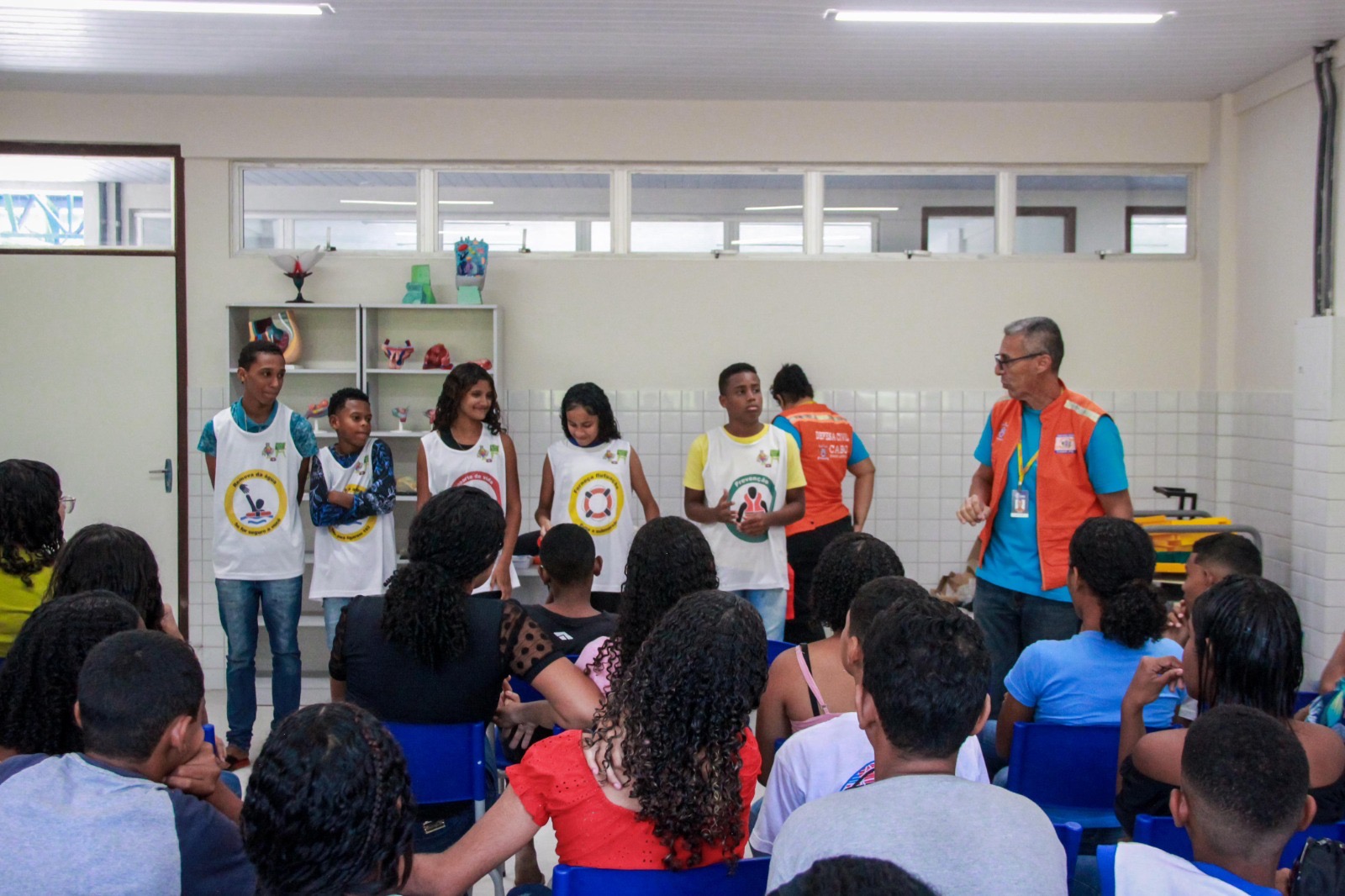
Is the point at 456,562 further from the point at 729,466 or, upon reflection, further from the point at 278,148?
the point at 278,148

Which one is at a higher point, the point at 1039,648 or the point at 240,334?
the point at 240,334

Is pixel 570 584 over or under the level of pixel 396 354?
under

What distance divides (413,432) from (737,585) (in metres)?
2.16

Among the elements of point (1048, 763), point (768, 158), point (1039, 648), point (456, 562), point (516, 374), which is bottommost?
point (1048, 763)

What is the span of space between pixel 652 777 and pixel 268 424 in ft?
10.1

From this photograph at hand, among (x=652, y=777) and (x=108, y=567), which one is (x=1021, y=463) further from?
(x=108, y=567)

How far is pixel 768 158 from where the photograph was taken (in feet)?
18.7

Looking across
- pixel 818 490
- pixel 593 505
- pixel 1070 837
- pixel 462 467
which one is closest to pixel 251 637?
pixel 462 467

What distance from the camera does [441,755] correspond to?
2.25 metres

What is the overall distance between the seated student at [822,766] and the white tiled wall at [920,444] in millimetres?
3868

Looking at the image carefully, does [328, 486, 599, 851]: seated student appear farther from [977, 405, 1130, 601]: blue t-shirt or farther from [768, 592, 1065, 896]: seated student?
[977, 405, 1130, 601]: blue t-shirt

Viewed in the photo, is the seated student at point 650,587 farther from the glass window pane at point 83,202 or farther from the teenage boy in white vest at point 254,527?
the glass window pane at point 83,202

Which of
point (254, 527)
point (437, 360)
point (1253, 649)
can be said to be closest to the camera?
point (1253, 649)

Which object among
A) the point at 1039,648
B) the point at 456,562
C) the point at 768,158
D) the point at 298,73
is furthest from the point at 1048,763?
the point at 298,73
